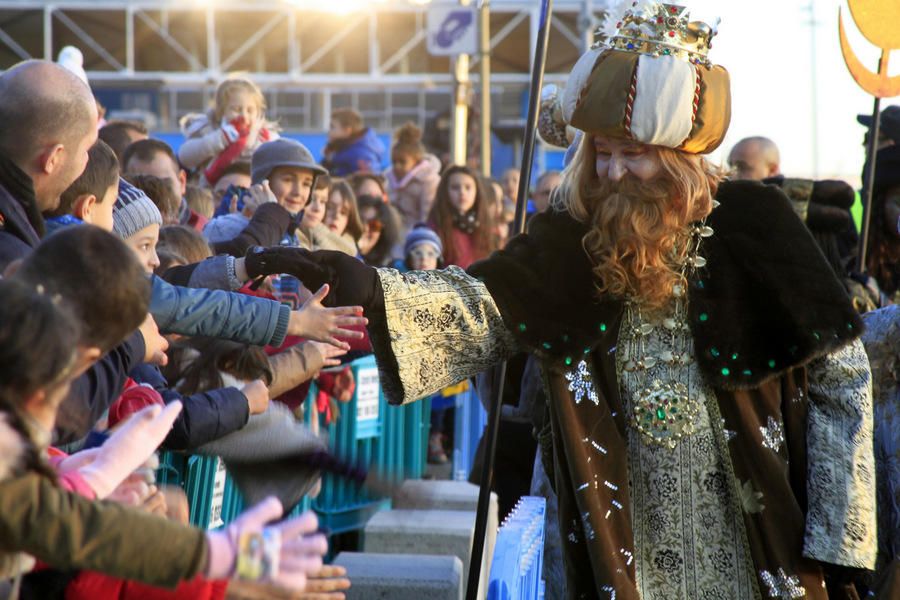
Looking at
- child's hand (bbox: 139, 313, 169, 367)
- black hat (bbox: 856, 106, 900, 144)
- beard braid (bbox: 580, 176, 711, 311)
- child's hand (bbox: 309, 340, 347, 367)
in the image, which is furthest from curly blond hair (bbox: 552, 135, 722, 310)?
black hat (bbox: 856, 106, 900, 144)

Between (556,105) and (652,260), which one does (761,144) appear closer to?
(556,105)

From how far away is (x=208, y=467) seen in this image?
12.6 feet

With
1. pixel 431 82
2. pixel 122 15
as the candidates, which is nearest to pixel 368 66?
pixel 431 82

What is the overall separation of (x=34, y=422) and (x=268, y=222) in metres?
3.00

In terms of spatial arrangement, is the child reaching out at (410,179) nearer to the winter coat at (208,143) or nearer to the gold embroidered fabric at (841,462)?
the winter coat at (208,143)

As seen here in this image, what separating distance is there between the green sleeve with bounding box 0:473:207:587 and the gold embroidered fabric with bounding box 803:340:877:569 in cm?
181

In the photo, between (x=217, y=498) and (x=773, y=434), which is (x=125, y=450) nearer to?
(x=773, y=434)

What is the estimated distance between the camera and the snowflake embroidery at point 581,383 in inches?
128

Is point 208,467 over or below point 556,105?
below

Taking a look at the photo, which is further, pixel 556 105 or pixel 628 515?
pixel 556 105

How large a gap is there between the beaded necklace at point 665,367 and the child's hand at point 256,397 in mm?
985

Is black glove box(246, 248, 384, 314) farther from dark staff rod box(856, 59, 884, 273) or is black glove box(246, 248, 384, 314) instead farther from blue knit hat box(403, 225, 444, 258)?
blue knit hat box(403, 225, 444, 258)

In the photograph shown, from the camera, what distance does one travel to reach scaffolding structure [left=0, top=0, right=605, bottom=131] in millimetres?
24469

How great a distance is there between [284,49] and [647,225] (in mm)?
24916
